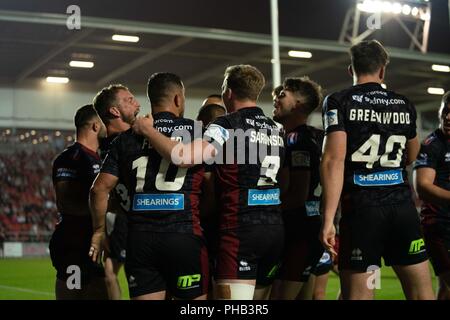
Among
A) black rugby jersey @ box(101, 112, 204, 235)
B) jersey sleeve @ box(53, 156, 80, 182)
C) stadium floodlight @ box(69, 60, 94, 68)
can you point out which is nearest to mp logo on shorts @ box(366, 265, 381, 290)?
black rugby jersey @ box(101, 112, 204, 235)

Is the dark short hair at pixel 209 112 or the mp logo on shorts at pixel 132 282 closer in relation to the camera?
the mp logo on shorts at pixel 132 282

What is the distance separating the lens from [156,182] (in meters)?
4.55

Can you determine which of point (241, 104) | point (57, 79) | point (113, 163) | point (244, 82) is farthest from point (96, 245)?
point (57, 79)

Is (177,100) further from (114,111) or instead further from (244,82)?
(114,111)

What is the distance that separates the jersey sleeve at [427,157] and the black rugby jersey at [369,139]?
1.36 metres

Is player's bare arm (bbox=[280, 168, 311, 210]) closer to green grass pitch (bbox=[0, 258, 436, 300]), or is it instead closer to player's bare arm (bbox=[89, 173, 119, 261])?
player's bare arm (bbox=[89, 173, 119, 261])

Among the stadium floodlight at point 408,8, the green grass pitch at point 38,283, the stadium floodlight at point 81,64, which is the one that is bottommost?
the green grass pitch at point 38,283

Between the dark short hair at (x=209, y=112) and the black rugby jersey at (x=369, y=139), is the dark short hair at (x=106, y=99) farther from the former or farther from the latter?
the black rugby jersey at (x=369, y=139)

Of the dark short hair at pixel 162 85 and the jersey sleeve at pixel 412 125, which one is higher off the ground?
the dark short hair at pixel 162 85

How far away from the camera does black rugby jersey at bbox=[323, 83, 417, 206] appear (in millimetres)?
4664

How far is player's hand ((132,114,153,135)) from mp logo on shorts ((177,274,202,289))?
962mm

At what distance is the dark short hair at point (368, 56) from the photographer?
15.5ft

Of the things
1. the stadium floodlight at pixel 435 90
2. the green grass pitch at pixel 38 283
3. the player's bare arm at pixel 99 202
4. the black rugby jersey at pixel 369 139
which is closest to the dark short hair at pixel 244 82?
the black rugby jersey at pixel 369 139
